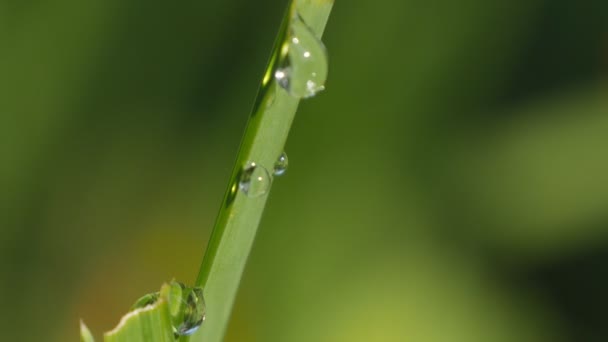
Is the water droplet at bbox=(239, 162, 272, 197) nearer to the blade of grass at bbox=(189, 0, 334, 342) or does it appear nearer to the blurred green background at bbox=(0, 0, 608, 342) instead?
the blade of grass at bbox=(189, 0, 334, 342)

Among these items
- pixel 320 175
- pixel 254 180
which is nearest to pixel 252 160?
pixel 254 180

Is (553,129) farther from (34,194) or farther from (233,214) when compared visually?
(233,214)

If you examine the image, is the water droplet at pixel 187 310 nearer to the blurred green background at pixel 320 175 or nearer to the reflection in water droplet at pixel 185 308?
the reflection in water droplet at pixel 185 308

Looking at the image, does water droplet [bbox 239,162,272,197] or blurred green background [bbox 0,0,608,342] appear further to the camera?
blurred green background [bbox 0,0,608,342]

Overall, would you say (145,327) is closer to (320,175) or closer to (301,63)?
(301,63)

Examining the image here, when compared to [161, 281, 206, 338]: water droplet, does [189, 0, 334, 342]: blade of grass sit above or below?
above

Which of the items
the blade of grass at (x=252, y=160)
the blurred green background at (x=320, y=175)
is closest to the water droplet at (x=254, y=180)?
the blade of grass at (x=252, y=160)

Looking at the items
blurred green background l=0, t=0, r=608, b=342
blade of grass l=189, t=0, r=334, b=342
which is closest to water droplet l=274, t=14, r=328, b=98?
blade of grass l=189, t=0, r=334, b=342
